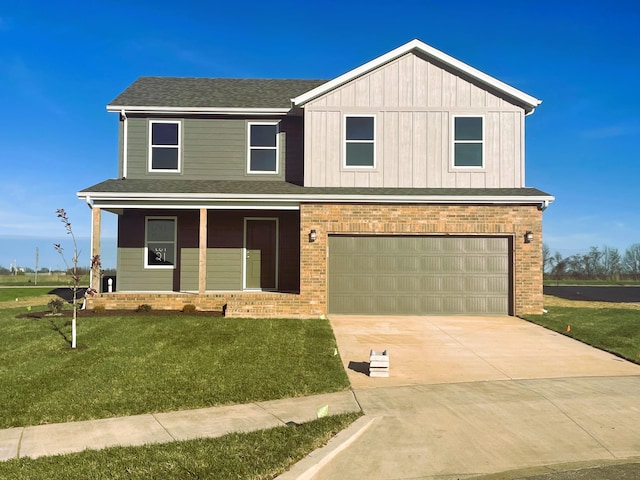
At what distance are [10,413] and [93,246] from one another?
8681 millimetres

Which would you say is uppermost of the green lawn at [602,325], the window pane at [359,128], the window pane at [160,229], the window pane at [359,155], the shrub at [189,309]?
the window pane at [359,128]

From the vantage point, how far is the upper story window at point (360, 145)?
15242mm

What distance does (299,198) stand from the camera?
562 inches

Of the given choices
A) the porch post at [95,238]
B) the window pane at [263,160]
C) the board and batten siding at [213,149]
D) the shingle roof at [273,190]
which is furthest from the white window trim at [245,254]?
the porch post at [95,238]

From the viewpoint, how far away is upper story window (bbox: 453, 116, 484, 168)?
15.2 meters

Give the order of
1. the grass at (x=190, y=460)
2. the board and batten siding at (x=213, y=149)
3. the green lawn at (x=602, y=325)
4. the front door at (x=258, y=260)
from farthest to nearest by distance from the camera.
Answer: the front door at (x=258, y=260) → the board and batten siding at (x=213, y=149) → the green lawn at (x=602, y=325) → the grass at (x=190, y=460)

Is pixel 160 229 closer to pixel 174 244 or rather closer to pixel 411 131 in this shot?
pixel 174 244

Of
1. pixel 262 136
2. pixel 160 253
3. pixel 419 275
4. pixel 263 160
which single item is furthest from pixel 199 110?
pixel 419 275

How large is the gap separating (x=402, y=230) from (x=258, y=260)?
17.5 ft

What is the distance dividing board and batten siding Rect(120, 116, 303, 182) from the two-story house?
0.13 feet

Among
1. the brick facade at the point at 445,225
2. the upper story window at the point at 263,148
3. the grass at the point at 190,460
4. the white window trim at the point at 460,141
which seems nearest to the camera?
the grass at the point at 190,460

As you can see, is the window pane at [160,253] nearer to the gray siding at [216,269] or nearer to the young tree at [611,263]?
the gray siding at [216,269]

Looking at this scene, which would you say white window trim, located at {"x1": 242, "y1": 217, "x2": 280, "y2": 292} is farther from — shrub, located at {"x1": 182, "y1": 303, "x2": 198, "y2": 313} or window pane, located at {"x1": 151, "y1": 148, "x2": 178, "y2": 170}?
shrub, located at {"x1": 182, "y1": 303, "x2": 198, "y2": 313}

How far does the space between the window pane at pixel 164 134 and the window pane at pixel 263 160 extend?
2.73 metres
